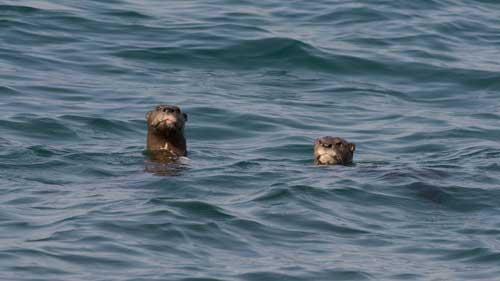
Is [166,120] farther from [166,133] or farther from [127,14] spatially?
[127,14]

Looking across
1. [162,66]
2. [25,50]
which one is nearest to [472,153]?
[162,66]

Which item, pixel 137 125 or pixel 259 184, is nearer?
pixel 259 184

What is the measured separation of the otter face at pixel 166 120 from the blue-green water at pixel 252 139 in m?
0.42

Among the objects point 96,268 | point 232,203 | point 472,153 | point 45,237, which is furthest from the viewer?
point 472,153

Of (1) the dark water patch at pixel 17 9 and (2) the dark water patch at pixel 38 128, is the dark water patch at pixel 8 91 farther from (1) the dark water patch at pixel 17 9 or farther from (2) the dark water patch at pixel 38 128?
(1) the dark water patch at pixel 17 9

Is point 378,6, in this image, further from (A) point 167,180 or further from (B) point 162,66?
(A) point 167,180

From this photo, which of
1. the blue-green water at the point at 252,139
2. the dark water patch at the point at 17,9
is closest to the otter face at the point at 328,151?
the blue-green water at the point at 252,139

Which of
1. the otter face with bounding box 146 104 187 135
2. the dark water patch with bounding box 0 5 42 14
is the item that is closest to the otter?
the otter face with bounding box 146 104 187 135

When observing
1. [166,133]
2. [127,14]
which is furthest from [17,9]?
[166,133]

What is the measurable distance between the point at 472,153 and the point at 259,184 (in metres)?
3.82

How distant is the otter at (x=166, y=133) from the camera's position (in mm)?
15703

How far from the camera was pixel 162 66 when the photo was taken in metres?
21.7

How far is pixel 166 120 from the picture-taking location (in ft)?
51.4

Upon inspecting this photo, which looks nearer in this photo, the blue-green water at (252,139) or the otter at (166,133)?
the blue-green water at (252,139)
